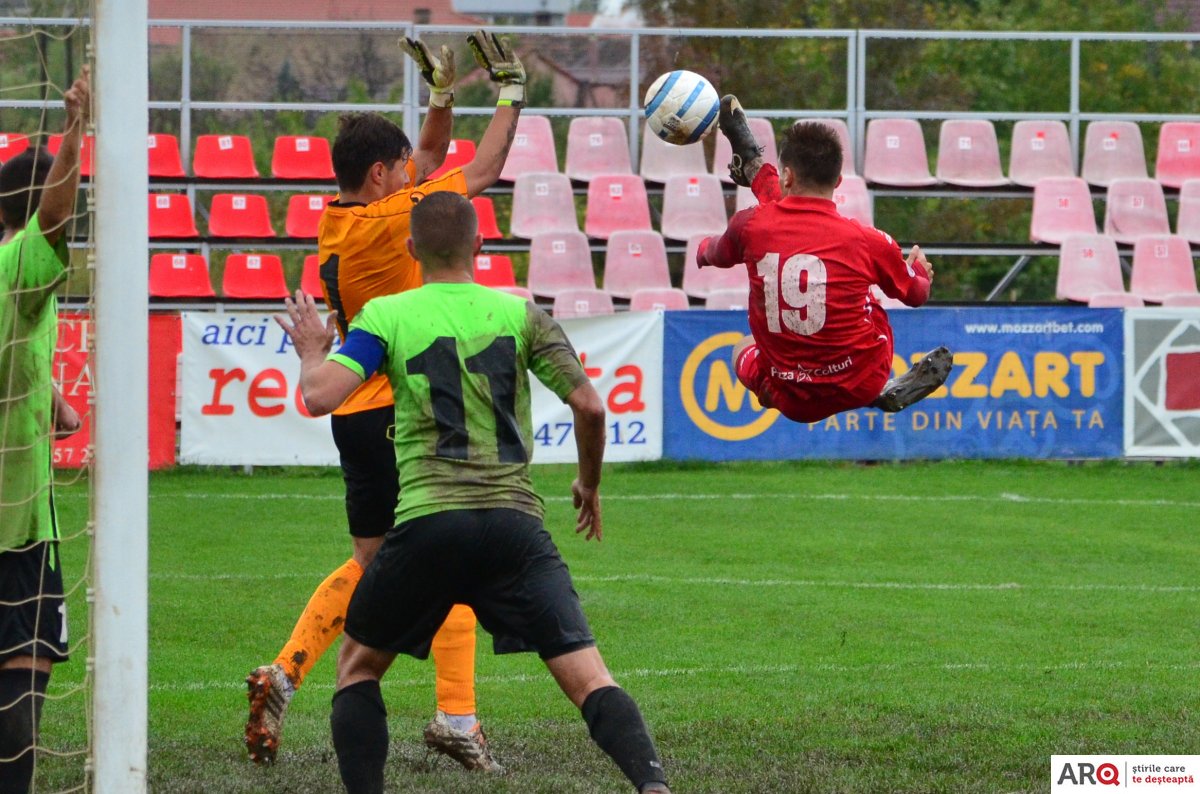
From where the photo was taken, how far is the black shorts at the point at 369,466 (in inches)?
241

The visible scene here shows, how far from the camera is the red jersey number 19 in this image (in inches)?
266

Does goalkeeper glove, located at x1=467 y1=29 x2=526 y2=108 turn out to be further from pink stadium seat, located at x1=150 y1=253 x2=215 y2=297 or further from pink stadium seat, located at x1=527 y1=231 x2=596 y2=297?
pink stadium seat, located at x1=150 y1=253 x2=215 y2=297

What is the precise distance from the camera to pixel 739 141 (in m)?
6.97

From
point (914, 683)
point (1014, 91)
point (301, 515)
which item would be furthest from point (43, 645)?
point (1014, 91)

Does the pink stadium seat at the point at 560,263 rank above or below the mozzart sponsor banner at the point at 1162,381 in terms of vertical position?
above

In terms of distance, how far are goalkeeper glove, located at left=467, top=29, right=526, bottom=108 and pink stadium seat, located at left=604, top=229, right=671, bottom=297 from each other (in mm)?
11111

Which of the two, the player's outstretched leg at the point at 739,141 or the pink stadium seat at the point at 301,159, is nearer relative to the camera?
the player's outstretched leg at the point at 739,141

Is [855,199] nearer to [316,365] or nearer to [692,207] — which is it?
[692,207]

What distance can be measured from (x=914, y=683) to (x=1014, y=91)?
26.7 metres

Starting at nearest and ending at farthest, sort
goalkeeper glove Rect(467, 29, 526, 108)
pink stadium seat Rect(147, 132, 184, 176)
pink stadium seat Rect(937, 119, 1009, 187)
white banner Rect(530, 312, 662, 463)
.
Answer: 1. goalkeeper glove Rect(467, 29, 526, 108)
2. white banner Rect(530, 312, 662, 463)
3. pink stadium seat Rect(147, 132, 184, 176)
4. pink stadium seat Rect(937, 119, 1009, 187)

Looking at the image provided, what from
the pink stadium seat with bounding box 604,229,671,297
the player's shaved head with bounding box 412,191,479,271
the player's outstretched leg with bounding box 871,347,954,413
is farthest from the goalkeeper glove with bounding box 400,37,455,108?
the pink stadium seat with bounding box 604,229,671,297

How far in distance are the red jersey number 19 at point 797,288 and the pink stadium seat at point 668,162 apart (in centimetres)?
1183

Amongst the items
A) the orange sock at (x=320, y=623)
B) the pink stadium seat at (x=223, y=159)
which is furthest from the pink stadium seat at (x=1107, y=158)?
the orange sock at (x=320, y=623)

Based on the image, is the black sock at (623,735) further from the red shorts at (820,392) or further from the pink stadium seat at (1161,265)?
the pink stadium seat at (1161,265)
